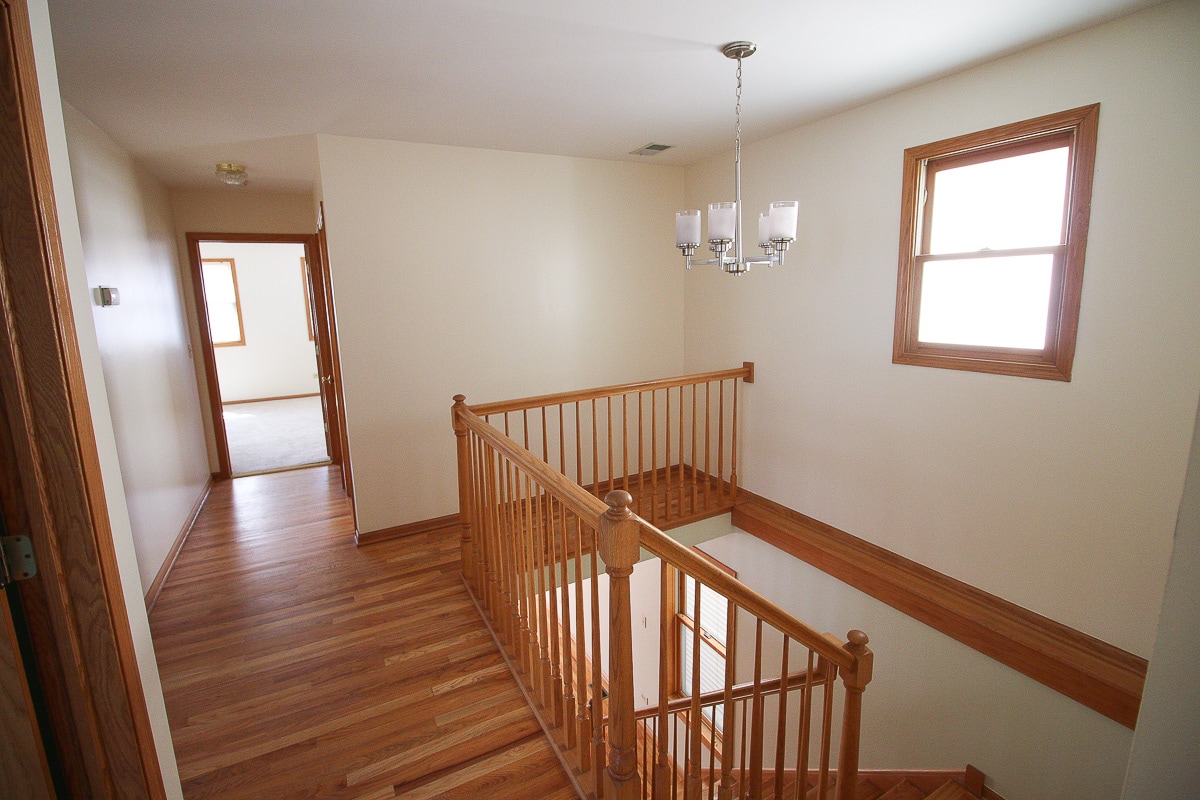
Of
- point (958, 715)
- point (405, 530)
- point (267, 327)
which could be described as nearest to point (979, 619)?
point (958, 715)

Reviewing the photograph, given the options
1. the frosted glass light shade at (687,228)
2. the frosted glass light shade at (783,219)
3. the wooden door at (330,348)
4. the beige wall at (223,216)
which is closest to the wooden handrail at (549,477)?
the frosted glass light shade at (687,228)

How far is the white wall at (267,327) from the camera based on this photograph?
8.60 metres

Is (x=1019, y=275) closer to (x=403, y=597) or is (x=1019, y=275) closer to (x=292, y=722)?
(x=403, y=597)

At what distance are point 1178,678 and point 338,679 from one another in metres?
2.61

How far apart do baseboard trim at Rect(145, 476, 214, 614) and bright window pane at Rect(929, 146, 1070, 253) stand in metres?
4.32

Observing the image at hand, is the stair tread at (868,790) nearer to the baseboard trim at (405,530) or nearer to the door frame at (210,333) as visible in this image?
the baseboard trim at (405,530)

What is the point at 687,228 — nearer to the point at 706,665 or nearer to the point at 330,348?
the point at 330,348

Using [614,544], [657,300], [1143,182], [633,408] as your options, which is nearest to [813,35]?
[1143,182]

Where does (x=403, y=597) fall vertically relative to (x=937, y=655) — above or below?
above

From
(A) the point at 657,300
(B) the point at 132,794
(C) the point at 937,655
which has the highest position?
A: (A) the point at 657,300

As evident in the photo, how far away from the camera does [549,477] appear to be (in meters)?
1.84

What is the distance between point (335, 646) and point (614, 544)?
1862 millimetres

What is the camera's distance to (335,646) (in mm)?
2574

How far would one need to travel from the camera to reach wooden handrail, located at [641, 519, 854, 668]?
4.66 ft
